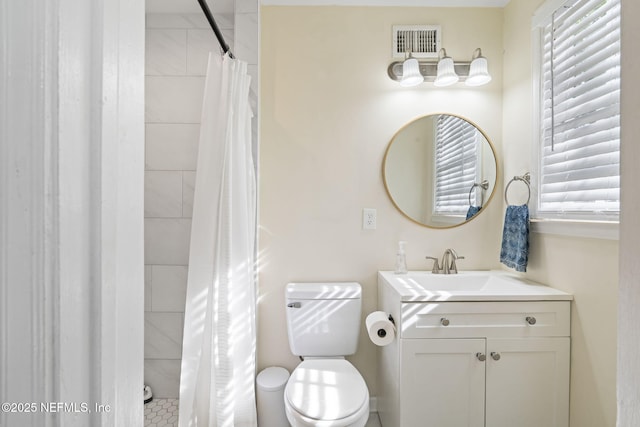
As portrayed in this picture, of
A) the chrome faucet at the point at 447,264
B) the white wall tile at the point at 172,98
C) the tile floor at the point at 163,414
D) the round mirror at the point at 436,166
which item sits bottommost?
the tile floor at the point at 163,414

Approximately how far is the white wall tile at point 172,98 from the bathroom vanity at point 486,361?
165cm

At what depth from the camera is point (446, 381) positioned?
140cm

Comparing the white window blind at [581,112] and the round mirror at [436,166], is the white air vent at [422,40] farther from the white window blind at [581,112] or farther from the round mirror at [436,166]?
the white window blind at [581,112]

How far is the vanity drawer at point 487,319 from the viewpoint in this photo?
1400mm

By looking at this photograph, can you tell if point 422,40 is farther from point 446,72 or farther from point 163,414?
point 163,414

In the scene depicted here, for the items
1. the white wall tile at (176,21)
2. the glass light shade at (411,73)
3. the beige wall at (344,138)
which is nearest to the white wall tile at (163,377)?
the beige wall at (344,138)

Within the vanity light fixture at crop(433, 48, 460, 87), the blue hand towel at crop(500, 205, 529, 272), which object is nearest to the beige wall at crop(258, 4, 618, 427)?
the vanity light fixture at crop(433, 48, 460, 87)

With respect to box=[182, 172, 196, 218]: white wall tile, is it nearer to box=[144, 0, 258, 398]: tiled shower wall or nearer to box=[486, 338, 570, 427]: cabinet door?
box=[144, 0, 258, 398]: tiled shower wall

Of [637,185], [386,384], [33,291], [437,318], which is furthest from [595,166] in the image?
[33,291]

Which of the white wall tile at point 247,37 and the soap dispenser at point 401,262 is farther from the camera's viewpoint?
the soap dispenser at point 401,262

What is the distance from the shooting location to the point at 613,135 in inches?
47.4

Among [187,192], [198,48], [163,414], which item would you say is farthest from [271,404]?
[198,48]

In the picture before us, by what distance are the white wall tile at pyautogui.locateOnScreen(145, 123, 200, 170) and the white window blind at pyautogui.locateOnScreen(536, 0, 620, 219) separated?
192 centimetres

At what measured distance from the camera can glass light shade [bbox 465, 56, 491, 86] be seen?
179 cm
